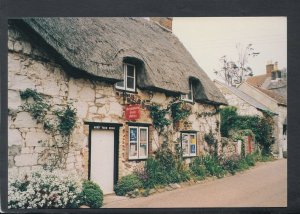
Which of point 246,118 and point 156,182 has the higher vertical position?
point 246,118

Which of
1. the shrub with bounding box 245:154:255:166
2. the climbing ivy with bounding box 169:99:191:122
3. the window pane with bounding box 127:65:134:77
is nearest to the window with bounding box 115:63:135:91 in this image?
the window pane with bounding box 127:65:134:77

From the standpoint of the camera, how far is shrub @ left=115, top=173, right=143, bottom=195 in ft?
33.2

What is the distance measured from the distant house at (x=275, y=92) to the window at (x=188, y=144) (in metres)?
2.20

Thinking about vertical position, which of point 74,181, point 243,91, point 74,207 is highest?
point 243,91

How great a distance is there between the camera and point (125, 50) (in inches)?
422

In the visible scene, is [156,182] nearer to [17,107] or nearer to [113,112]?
[113,112]

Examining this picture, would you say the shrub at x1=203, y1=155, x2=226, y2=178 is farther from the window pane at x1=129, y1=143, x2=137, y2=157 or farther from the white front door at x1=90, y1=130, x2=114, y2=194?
the white front door at x1=90, y1=130, x2=114, y2=194

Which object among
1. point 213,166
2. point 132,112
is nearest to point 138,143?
point 132,112

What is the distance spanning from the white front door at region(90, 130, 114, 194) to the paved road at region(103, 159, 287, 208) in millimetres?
445

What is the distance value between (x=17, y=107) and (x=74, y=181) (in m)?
2.20

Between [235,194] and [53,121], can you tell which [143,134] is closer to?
[53,121]

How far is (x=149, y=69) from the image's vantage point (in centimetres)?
1130

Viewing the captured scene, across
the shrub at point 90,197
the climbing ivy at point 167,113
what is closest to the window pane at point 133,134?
the climbing ivy at point 167,113

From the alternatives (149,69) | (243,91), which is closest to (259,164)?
(243,91)
